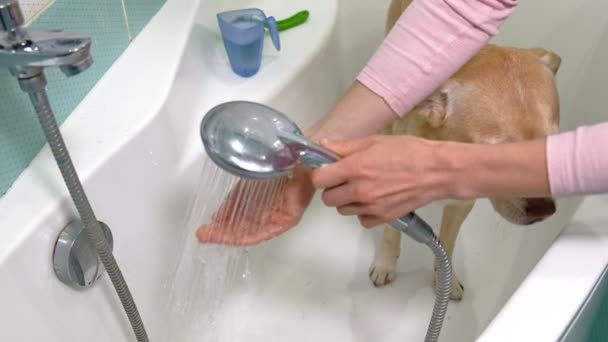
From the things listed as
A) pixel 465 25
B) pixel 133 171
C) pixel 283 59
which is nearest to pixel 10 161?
pixel 133 171

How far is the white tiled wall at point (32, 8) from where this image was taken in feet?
2.60

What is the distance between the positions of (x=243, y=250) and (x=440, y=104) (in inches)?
18.2

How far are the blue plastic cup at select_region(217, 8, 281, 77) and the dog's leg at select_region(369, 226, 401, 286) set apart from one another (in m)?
0.44

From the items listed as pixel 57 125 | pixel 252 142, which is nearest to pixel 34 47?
pixel 57 125

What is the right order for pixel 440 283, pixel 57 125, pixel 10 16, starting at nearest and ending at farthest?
pixel 10 16 → pixel 57 125 → pixel 440 283

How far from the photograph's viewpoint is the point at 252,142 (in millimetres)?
649

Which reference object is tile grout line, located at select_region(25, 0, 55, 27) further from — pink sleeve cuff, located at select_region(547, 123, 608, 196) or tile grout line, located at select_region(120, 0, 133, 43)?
Result: pink sleeve cuff, located at select_region(547, 123, 608, 196)

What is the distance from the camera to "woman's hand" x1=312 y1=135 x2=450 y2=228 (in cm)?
70

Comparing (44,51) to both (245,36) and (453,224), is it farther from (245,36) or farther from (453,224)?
(453,224)

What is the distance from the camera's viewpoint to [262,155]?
2.15ft

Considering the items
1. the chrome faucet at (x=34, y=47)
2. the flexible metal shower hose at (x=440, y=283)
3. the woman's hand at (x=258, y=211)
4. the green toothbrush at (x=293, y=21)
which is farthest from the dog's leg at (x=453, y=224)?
the chrome faucet at (x=34, y=47)

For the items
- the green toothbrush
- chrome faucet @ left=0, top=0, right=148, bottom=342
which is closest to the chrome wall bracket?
chrome faucet @ left=0, top=0, right=148, bottom=342

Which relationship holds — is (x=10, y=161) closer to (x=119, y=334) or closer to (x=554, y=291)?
(x=119, y=334)

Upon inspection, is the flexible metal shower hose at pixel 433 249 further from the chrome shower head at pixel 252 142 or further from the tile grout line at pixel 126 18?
the tile grout line at pixel 126 18
